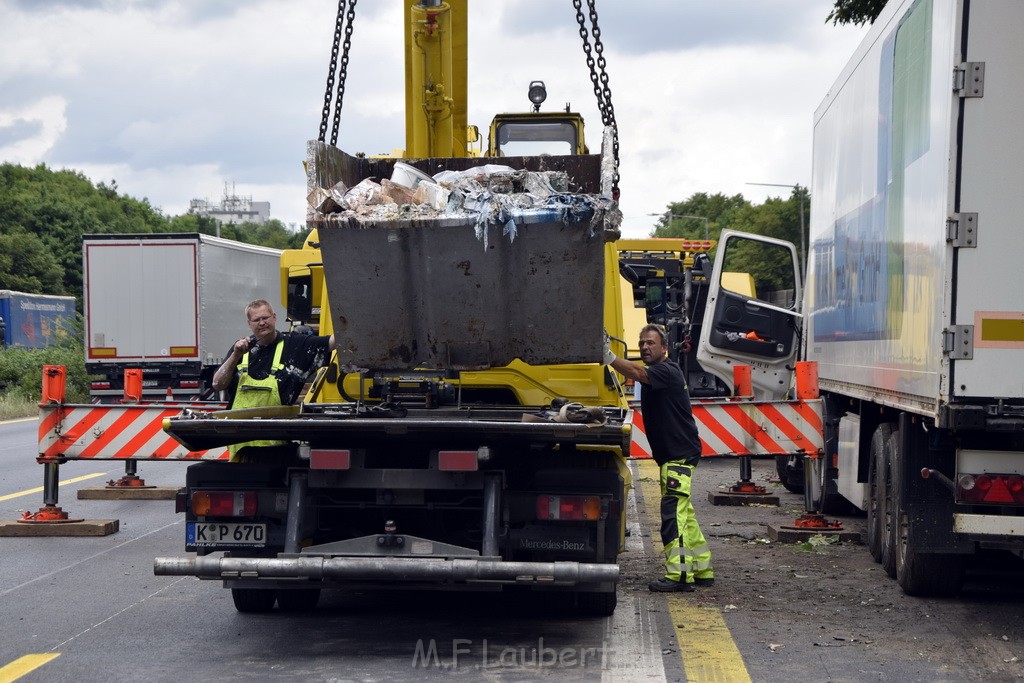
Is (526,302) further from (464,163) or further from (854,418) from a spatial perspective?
(854,418)

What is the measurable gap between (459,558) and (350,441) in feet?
3.11

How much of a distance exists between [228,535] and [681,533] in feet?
10.7

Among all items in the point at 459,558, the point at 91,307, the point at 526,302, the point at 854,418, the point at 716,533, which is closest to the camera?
the point at 459,558

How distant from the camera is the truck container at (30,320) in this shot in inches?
1847

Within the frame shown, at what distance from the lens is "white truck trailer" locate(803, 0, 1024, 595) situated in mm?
7551

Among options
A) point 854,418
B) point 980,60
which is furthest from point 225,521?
point 854,418

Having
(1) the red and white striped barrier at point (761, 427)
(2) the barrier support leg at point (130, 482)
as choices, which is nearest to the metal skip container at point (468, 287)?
(1) the red and white striped barrier at point (761, 427)

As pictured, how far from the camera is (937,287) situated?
25.5 feet

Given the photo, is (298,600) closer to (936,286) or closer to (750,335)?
(936,286)

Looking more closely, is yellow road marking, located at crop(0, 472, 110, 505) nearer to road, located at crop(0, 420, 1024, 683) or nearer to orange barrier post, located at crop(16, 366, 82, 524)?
orange barrier post, located at crop(16, 366, 82, 524)

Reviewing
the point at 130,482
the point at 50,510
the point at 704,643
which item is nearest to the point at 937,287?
the point at 704,643

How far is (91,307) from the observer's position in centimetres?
2927

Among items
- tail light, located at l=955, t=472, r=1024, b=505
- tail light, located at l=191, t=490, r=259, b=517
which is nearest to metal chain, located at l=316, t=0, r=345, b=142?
tail light, located at l=191, t=490, r=259, b=517

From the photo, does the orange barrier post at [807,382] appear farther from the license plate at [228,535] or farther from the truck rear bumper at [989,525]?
the license plate at [228,535]
